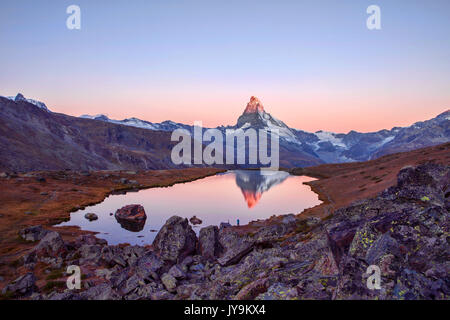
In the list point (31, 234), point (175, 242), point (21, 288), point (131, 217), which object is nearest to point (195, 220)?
point (131, 217)

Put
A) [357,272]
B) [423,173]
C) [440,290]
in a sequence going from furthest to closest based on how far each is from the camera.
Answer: [423,173]
[357,272]
[440,290]

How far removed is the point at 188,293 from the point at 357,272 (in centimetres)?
1023

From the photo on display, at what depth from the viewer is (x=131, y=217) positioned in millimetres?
55906

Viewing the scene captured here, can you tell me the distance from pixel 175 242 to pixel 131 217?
1243 inches

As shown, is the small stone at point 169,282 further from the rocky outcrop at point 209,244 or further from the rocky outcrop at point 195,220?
the rocky outcrop at point 195,220

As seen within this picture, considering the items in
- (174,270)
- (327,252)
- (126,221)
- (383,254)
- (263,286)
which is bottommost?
(126,221)

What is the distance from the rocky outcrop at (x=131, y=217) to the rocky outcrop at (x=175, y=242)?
23789mm

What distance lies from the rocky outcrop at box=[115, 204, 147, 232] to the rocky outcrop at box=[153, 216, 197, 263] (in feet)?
78.0

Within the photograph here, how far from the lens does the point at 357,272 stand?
10.4m

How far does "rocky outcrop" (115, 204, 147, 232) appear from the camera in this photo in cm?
5313

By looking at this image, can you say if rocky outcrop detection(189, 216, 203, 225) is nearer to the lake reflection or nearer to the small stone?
the lake reflection

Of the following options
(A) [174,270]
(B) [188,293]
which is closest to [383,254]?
→ (B) [188,293]

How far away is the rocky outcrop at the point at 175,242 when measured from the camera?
2689 cm
